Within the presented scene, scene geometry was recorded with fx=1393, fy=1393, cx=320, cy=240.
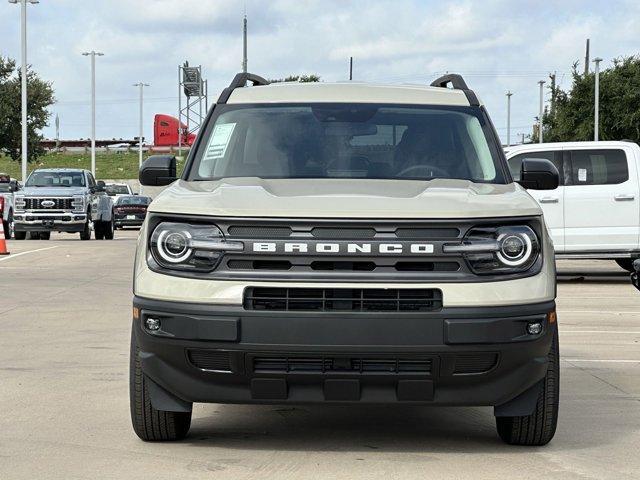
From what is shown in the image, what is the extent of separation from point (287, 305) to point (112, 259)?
20.7m

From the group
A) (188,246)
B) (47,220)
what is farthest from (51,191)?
(188,246)

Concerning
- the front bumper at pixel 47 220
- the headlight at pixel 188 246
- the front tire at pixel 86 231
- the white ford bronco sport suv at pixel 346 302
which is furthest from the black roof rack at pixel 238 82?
the front tire at pixel 86 231

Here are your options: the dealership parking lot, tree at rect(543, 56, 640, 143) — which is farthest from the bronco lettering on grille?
tree at rect(543, 56, 640, 143)

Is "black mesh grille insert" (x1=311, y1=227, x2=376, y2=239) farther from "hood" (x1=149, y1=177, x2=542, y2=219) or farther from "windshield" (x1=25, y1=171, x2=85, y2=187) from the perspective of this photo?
"windshield" (x1=25, y1=171, x2=85, y2=187)

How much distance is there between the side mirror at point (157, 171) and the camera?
7.96 meters

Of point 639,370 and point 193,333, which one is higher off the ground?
point 193,333

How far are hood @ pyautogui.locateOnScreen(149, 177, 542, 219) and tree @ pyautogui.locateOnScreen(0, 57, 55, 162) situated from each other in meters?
70.0

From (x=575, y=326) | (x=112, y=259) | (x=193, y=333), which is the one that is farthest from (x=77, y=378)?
(x=112, y=259)

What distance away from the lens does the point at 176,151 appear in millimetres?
112500

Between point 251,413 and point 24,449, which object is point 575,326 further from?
point 24,449

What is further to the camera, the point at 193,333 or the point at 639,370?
the point at 639,370

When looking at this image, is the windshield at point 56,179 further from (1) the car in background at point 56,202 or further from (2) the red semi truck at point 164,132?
(2) the red semi truck at point 164,132

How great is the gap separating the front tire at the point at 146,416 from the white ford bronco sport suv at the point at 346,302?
1 centimetres

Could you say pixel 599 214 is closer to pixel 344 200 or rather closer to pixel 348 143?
pixel 348 143
